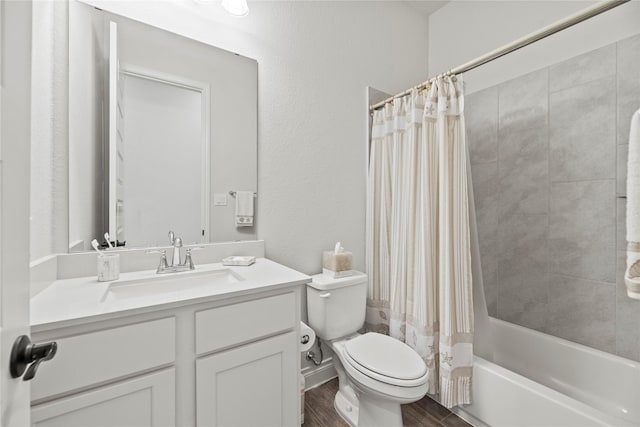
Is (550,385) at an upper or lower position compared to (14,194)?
lower

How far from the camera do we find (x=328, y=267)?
5.86ft

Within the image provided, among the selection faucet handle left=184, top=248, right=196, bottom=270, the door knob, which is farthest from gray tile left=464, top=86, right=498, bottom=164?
the door knob

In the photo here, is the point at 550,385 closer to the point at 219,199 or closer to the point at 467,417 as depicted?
the point at 467,417

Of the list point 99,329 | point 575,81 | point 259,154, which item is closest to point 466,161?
point 575,81

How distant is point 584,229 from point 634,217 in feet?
2.27

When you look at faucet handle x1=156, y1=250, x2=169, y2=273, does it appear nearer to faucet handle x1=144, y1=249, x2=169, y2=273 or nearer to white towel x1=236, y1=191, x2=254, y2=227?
faucet handle x1=144, y1=249, x2=169, y2=273

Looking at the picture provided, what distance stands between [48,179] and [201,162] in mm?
594

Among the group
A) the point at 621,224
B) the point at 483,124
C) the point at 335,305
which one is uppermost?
the point at 483,124

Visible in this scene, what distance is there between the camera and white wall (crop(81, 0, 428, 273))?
159 cm

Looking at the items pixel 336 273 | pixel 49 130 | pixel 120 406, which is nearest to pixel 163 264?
pixel 120 406

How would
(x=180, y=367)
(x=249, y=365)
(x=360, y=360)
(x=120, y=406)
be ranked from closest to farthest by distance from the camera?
(x=120, y=406), (x=180, y=367), (x=249, y=365), (x=360, y=360)

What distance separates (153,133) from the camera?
1358 millimetres

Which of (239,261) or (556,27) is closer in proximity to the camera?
(556,27)

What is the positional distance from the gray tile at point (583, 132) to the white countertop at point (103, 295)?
1.77 meters
